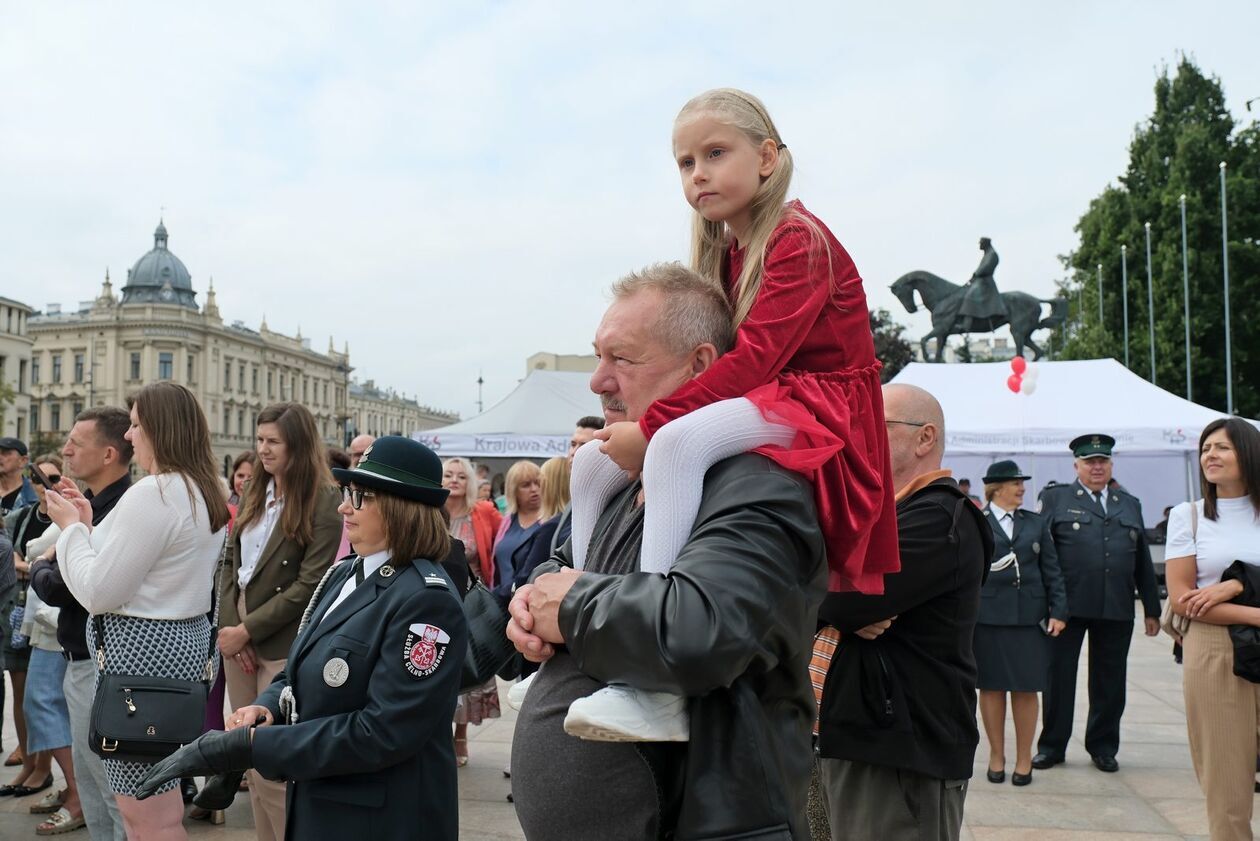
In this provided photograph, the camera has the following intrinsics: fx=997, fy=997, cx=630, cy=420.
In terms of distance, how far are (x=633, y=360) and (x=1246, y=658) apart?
3.66m

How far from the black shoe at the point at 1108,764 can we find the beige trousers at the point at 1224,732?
260cm

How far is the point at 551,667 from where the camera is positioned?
172 centimetres

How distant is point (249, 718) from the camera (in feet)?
8.96

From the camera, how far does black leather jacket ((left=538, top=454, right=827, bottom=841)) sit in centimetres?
145

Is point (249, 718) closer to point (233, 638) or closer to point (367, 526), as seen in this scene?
point (367, 526)

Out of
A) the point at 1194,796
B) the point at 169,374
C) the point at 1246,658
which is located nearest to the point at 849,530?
the point at 1246,658

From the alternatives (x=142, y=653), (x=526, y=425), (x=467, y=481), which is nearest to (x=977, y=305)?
(x=526, y=425)

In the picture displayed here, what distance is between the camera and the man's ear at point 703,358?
183 cm

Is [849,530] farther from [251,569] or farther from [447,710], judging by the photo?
[251,569]

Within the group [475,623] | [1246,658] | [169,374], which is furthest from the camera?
[169,374]

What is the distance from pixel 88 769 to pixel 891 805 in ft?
11.0

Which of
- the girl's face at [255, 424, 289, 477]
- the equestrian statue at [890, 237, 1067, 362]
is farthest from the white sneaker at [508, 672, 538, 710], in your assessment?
the equestrian statue at [890, 237, 1067, 362]

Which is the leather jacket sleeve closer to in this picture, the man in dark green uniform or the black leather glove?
the black leather glove

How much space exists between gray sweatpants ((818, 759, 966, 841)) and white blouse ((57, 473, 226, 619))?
2547mm
